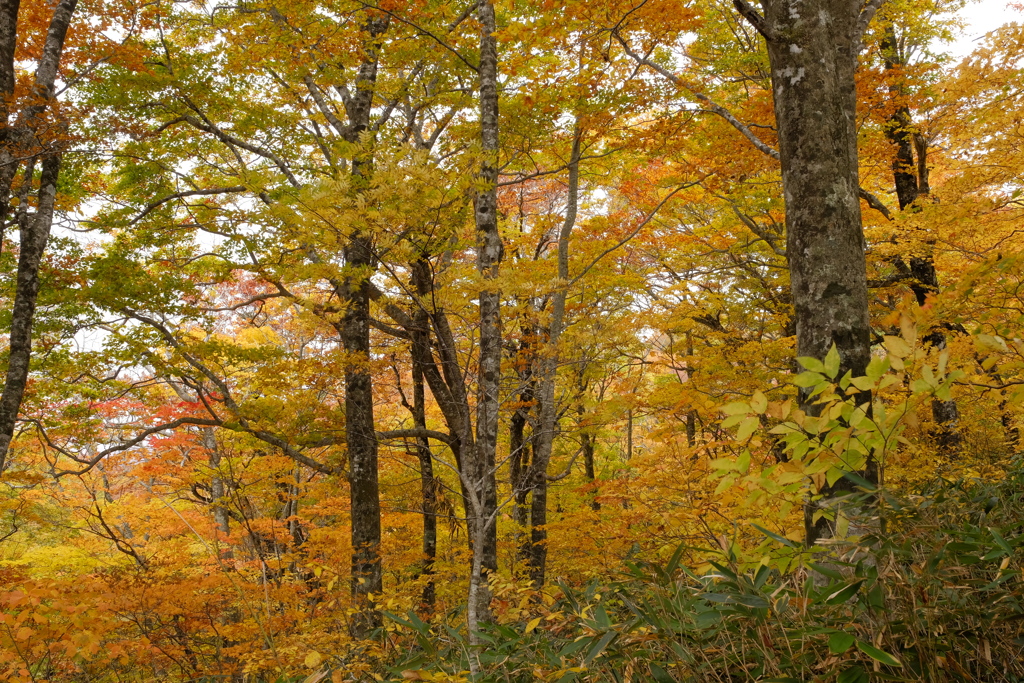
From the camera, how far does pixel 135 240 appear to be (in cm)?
816

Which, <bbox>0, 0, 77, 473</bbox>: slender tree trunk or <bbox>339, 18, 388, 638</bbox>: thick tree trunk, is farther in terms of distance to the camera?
<bbox>339, 18, 388, 638</bbox>: thick tree trunk

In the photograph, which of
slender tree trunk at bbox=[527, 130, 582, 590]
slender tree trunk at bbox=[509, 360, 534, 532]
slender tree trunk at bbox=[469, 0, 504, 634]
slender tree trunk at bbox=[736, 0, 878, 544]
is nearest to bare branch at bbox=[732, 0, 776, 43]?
slender tree trunk at bbox=[736, 0, 878, 544]

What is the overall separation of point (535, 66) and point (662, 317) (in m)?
4.93

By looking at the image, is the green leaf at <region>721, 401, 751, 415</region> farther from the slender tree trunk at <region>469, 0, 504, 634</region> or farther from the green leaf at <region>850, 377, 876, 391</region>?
the slender tree trunk at <region>469, 0, 504, 634</region>

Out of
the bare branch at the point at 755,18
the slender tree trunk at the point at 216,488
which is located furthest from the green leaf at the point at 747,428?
the slender tree trunk at the point at 216,488

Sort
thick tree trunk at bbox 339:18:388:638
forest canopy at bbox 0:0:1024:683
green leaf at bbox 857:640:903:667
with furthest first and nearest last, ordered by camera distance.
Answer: thick tree trunk at bbox 339:18:388:638
forest canopy at bbox 0:0:1024:683
green leaf at bbox 857:640:903:667

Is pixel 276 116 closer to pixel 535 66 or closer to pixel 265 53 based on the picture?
pixel 265 53

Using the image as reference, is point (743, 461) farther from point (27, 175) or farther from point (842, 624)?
point (27, 175)

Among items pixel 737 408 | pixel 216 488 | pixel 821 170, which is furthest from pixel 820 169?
pixel 216 488

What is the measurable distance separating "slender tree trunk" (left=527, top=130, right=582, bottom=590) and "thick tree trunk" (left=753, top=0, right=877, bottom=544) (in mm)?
4326

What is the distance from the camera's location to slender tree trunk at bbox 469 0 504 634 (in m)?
4.75

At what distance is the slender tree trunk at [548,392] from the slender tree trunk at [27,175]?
5.41m

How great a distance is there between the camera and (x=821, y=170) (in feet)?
8.18

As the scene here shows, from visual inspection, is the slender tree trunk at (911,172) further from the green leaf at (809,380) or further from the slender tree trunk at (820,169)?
the green leaf at (809,380)
